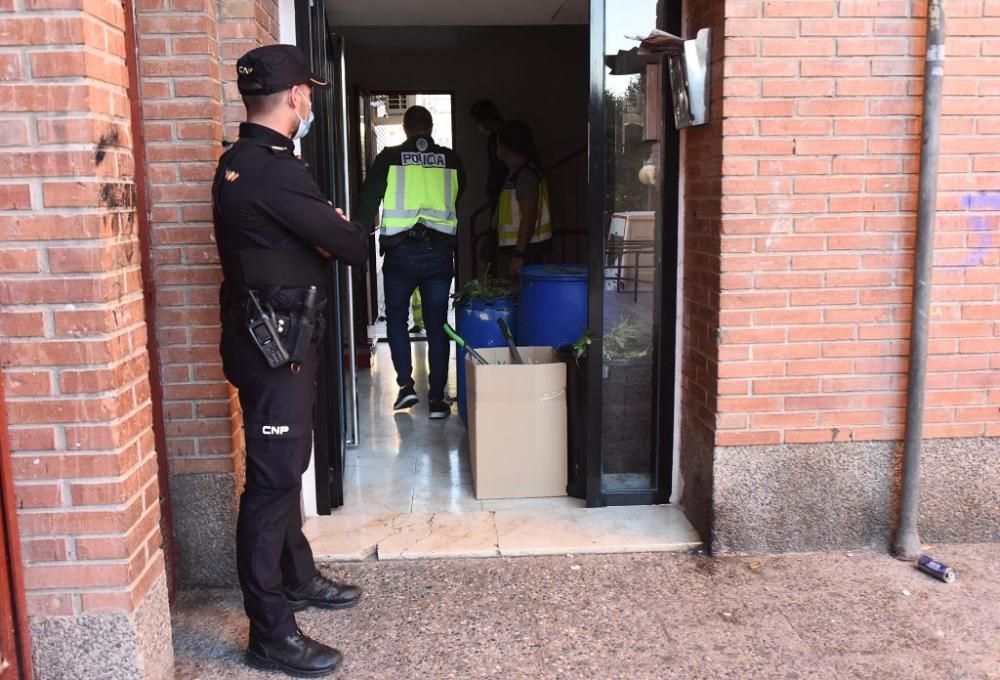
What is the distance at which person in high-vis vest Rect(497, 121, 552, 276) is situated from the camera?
614 centimetres

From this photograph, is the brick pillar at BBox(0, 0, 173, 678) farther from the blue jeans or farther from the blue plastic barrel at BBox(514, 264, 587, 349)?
the blue jeans

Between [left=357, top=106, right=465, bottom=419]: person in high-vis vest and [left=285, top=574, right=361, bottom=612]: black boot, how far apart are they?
2.49 meters

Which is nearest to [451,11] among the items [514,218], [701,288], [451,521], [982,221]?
[514,218]

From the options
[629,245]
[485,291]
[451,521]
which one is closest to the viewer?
[451,521]

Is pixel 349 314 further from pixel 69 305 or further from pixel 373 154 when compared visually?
pixel 373 154

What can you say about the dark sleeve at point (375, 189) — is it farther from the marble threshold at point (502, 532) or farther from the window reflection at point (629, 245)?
the marble threshold at point (502, 532)

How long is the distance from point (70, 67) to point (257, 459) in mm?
1279

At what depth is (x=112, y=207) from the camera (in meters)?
2.40

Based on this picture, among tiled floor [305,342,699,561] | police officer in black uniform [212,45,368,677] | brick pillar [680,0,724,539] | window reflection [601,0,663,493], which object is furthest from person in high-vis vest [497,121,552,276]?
police officer in black uniform [212,45,368,677]

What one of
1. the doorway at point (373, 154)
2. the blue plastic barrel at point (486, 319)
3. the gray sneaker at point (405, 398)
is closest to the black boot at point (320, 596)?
the blue plastic barrel at point (486, 319)

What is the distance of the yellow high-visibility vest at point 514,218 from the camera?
662 centimetres

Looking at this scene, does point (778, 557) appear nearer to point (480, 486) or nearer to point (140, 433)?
point (480, 486)

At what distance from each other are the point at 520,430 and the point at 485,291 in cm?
135

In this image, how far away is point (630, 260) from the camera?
420 cm
